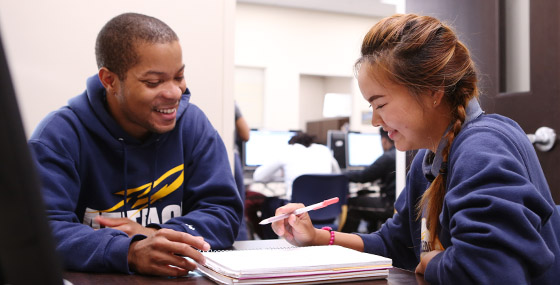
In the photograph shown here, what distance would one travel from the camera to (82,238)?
894mm

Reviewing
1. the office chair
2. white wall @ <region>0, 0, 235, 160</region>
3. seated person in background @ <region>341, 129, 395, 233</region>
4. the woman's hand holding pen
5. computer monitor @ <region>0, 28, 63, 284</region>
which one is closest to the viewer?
computer monitor @ <region>0, 28, 63, 284</region>

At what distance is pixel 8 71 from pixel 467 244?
0.62 meters

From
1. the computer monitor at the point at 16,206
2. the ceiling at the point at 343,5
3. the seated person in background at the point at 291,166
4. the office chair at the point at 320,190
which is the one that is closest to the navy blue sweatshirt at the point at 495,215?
the computer monitor at the point at 16,206

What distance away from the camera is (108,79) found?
1.28 metres

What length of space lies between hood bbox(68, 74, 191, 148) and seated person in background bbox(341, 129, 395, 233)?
2.99 metres

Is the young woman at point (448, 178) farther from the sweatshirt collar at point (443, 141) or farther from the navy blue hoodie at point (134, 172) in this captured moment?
the navy blue hoodie at point (134, 172)

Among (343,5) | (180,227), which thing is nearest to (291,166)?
(180,227)

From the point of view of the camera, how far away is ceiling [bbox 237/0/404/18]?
7.49 m

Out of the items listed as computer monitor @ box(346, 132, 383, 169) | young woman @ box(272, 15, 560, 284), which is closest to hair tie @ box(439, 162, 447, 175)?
young woman @ box(272, 15, 560, 284)

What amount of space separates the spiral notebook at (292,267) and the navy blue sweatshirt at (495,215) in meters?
0.10

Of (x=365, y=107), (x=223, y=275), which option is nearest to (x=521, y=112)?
(x=223, y=275)

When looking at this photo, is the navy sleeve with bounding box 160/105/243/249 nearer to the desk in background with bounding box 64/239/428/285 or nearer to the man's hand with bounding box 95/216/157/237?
the man's hand with bounding box 95/216/157/237

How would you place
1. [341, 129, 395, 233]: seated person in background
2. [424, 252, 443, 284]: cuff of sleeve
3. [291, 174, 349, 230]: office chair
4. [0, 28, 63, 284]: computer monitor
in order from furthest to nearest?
[341, 129, 395, 233]: seated person in background
[291, 174, 349, 230]: office chair
[424, 252, 443, 284]: cuff of sleeve
[0, 28, 63, 284]: computer monitor

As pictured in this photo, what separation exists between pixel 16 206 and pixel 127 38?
1136 millimetres
